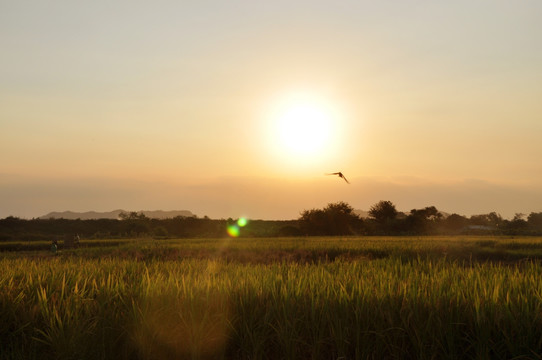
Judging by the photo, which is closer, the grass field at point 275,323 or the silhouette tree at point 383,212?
the grass field at point 275,323

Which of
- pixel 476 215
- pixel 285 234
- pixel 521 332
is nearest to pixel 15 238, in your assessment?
pixel 285 234

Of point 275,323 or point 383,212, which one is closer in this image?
point 275,323

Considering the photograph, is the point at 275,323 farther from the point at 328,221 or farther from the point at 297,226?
the point at 297,226

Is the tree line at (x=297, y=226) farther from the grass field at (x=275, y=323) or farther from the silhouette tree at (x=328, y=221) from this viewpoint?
the grass field at (x=275, y=323)

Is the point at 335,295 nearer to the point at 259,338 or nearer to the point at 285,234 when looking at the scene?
the point at 259,338

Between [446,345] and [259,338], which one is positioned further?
[259,338]

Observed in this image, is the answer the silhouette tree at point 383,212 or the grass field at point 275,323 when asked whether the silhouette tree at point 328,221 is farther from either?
the grass field at point 275,323

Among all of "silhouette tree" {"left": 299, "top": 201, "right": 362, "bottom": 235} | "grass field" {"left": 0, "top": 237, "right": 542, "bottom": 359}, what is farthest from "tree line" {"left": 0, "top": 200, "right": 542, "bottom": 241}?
"grass field" {"left": 0, "top": 237, "right": 542, "bottom": 359}

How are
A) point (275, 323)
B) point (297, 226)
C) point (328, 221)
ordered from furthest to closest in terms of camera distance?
point (297, 226), point (328, 221), point (275, 323)

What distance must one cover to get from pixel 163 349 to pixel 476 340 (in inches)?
144

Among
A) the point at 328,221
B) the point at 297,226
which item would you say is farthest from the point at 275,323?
the point at 297,226

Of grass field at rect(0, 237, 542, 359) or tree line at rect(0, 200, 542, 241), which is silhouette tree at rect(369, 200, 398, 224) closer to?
tree line at rect(0, 200, 542, 241)

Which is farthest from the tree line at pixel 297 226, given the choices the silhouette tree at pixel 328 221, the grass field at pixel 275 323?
the grass field at pixel 275 323

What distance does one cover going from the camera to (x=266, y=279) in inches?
276
